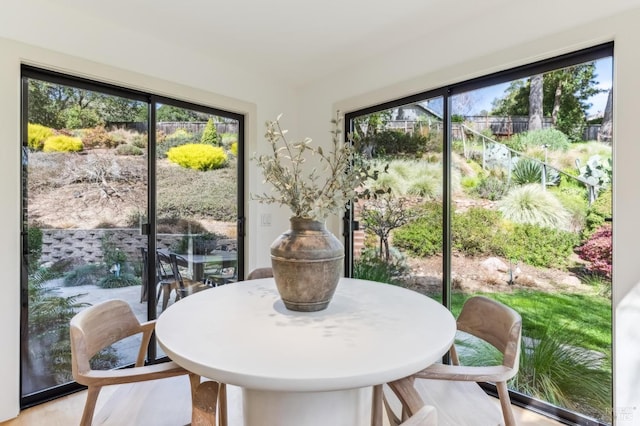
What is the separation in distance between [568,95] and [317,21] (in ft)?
4.93

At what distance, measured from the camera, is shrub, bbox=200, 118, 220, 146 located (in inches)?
111

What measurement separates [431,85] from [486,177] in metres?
0.71

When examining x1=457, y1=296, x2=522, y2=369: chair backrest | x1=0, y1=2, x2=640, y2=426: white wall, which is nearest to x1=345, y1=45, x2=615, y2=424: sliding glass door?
x1=0, y1=2, x2=640, y2=426: white wall

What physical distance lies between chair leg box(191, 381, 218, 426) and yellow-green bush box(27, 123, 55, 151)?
75.1 inches

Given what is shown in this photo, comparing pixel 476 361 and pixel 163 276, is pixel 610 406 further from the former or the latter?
pixel 163 276

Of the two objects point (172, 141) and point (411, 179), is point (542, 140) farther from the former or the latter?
point (172, 141)

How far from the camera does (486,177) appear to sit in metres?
2.19

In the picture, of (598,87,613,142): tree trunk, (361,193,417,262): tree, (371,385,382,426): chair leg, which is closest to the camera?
(371,385,382,426): chair leg

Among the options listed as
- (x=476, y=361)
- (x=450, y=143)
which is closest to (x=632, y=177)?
(x=450, y=143)

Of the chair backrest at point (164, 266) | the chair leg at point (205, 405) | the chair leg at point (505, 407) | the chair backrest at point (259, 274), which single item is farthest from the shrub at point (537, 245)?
the chair backrest at point (164, 266)

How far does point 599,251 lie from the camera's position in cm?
179

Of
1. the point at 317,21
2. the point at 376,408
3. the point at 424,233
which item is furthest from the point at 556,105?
the point at 376,408

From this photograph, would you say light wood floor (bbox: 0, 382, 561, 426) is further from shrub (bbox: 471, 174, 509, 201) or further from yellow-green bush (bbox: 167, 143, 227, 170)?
yellow-green bush (bbox: 167, 143, 227, 170)

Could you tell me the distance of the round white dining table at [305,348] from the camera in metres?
0.82
